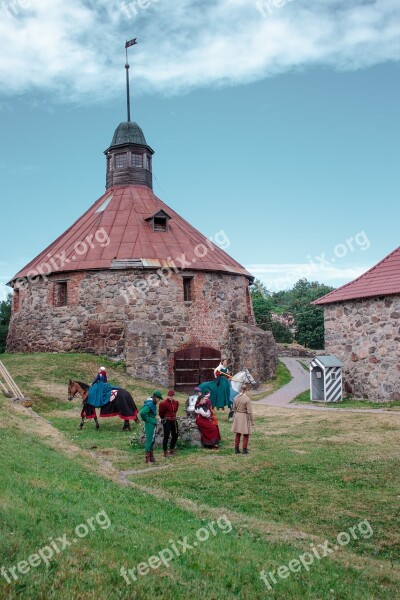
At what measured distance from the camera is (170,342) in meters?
27.8

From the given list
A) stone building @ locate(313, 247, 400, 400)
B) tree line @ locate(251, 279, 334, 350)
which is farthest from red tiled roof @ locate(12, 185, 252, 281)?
tree line @ locate(251, 279, 334, 350)

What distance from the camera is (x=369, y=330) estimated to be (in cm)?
2123

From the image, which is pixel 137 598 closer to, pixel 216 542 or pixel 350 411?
pixel 216 542

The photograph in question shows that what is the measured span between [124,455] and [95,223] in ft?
66.2

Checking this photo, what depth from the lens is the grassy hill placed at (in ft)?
17.5

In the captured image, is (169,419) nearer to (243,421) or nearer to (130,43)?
(243,421)

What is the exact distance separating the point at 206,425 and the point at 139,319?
14551mm

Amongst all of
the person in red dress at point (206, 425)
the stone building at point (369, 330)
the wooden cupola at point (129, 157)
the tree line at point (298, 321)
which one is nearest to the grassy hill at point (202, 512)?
the person in red dress at point (206, 425)

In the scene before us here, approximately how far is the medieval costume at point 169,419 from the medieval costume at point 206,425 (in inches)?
27.2

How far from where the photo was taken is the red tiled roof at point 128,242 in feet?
93.1

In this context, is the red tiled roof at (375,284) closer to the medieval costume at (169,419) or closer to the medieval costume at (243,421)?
the medieval costume at (243,421)

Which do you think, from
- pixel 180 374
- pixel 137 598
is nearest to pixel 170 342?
pixel 180 374

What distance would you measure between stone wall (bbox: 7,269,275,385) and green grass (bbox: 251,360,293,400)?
88 cm

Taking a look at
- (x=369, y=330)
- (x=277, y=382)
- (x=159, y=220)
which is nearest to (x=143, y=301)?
(x=159, y=220)
